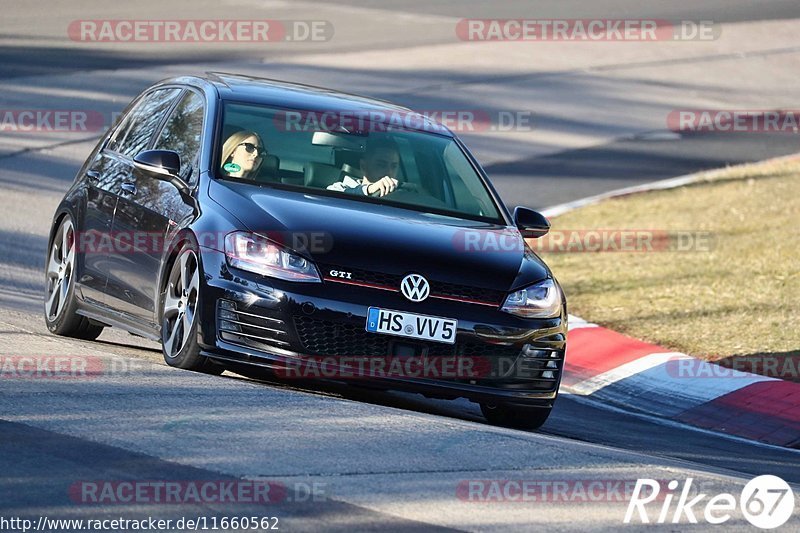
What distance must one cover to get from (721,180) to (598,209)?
254 centimetres

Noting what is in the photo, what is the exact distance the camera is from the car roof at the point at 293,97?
365 inches

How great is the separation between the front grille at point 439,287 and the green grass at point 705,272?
4.20m

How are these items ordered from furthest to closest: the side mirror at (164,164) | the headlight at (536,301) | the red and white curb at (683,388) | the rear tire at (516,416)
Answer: the red and white curb at (683,388) < the side mirror at (164,164) < the rear tire at (516,416) < the headlight at (536,301)

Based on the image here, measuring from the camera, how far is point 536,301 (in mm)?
8266

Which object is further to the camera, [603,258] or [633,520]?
[603,258]

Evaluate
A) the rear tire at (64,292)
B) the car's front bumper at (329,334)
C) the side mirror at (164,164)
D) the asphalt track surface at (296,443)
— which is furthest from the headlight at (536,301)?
the rear tire at (64,292)

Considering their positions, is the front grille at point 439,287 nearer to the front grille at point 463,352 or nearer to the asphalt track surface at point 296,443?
the front grille at point 463,352

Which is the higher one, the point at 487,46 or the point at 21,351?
the point at 487,46

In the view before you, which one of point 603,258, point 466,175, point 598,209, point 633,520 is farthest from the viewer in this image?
point 598,209

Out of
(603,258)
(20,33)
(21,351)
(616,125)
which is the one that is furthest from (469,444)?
(20,33)

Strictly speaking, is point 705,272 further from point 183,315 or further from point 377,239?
point 183,315

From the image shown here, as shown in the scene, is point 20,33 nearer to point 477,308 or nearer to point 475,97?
point 475,97

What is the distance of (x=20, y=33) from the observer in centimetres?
2550

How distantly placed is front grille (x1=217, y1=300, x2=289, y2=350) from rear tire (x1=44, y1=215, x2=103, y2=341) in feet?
6.90
